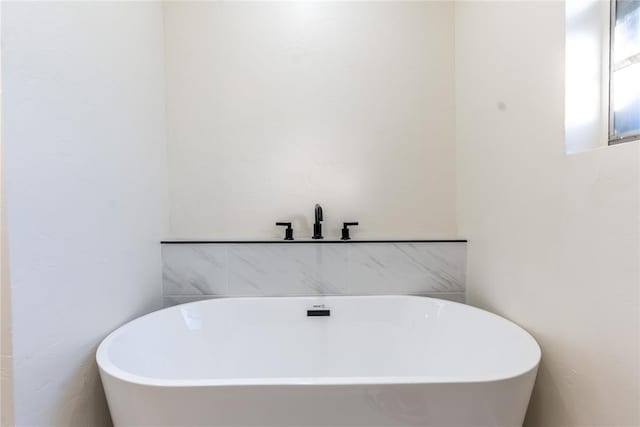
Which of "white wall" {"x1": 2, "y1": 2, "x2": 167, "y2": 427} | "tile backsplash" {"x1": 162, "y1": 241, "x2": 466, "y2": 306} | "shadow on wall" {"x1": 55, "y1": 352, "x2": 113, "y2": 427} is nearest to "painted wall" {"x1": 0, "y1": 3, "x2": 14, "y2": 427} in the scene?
"white wall" {"x1": 2, "y1": 2, "x2": 167, "y2": 427}

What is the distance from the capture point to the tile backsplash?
1.52 metres

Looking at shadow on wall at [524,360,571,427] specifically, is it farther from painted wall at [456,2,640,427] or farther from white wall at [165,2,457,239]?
white wall at [165,2,457,239]

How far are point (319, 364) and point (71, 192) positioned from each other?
120 centimetres

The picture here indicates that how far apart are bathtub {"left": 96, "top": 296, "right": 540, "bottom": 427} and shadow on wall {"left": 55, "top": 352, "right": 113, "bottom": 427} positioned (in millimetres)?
107

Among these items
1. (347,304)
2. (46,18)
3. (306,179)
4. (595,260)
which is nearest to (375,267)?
(347,304)

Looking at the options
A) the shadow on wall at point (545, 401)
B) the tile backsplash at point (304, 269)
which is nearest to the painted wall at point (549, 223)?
the shadow on wall at point (545, 401)

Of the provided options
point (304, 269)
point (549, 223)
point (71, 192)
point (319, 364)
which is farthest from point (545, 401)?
point (71, 192)

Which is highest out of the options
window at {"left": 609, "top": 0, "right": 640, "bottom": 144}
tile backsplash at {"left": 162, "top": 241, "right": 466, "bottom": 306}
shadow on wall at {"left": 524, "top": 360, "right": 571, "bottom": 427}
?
window at {"left": 609, "top": 0, "right": 640, "bottom": 144}

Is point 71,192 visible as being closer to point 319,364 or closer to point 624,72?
point 319,364

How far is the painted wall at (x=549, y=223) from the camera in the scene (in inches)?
28.6

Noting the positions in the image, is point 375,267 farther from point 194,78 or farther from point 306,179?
point 194,78

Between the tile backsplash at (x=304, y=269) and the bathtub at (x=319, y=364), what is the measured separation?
0.10 m

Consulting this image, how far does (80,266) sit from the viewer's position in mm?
953

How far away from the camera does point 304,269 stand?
1523 mm
